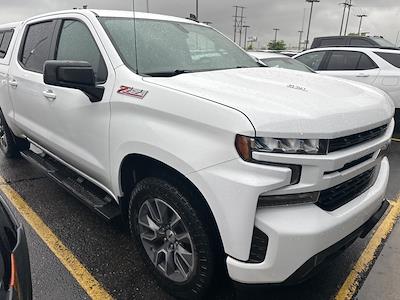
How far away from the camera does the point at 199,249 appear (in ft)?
6.84

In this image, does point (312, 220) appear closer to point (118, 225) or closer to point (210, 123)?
point (210, 123)

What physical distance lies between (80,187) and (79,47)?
121 cm

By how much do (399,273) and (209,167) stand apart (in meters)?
1.92

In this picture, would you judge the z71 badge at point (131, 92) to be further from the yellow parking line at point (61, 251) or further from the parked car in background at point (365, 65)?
the parked car in background at point (365, 65)

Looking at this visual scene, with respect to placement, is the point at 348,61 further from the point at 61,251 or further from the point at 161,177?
the point at 61,251

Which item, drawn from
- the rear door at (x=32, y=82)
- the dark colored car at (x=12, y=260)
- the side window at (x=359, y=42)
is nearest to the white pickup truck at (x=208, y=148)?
the rear door at (x=32, y=82)

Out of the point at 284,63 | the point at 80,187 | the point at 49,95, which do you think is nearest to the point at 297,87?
the point at 80,187

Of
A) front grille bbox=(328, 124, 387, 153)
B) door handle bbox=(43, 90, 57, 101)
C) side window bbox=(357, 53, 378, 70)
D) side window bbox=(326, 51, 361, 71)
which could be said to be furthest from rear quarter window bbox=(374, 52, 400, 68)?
door handle bbox=(43, 90, 57, 101)

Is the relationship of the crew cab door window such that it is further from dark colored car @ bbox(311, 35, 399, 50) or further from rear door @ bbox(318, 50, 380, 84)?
dark colored car @ bbox(311, 35, 399, 50)

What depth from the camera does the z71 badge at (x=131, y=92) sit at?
2.31 meters

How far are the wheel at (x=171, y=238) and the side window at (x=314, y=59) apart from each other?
686cm

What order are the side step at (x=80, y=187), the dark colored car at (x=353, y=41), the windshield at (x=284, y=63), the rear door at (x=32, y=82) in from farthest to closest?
the dark colored car at (x=353, y=41) → the windshield at (x=284, y=63) → the rear door at (x=32, y=82) → the side step at (x=80, y=187)

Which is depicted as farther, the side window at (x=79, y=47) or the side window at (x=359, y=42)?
the side window at (x=359, y=42)

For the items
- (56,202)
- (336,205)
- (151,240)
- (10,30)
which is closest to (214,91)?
(336,205)
